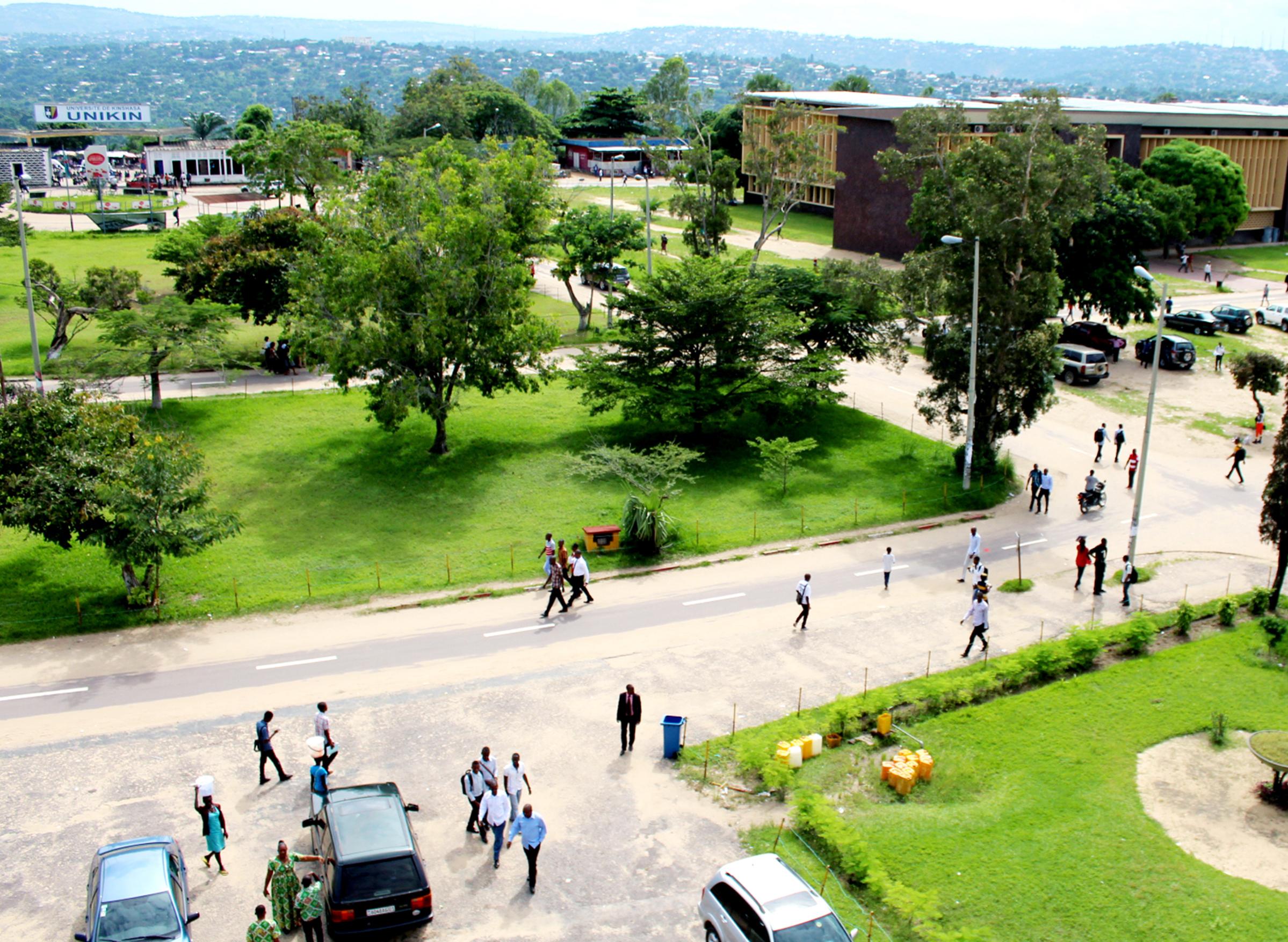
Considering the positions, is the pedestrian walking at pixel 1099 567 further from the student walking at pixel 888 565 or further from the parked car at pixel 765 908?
the parked car at pixel 765 908

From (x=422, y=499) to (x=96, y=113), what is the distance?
122 m

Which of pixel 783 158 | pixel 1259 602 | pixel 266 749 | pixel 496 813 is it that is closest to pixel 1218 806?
pixel 1259 602

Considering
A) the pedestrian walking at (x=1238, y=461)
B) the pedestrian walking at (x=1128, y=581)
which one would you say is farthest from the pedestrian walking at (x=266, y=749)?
the pedestrian walking at (x=1238, y=461)

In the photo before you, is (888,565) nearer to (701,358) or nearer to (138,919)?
(701,358)

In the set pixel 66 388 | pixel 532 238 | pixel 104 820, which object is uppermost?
pixel 532 238

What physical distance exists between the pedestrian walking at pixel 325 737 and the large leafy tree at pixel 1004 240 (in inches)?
881

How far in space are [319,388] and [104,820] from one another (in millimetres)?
28736

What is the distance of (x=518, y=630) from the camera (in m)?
25.0

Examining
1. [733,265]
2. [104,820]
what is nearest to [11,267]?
[733,265]

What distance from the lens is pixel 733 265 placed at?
38844mm

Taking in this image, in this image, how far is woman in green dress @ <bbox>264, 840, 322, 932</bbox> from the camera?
14.6 meters

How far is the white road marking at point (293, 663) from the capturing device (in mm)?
23250

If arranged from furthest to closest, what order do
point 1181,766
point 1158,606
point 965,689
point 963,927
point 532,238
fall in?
point 532,238 → point 1158,606 → point 965,689 → point 1181,766 → point 963,927

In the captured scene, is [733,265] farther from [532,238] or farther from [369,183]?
[369,183]
